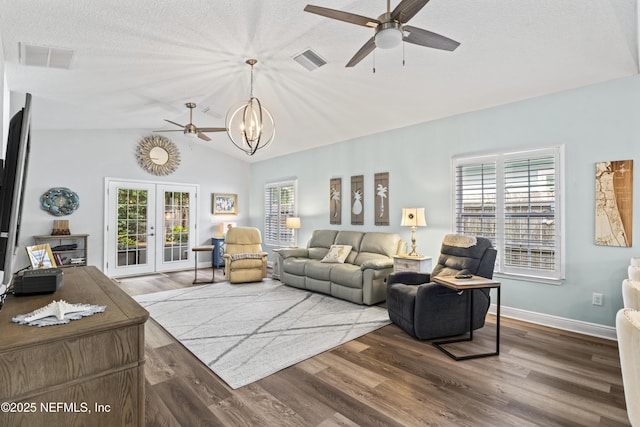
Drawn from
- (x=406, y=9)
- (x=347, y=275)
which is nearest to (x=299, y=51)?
(x=406, y=9)

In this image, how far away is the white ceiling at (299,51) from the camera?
2.65 metres

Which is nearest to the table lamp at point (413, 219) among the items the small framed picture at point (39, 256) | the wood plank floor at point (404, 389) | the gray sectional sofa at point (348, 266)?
the gray sectional sofa at point (348, 266)

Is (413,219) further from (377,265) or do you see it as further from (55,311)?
(55,311)

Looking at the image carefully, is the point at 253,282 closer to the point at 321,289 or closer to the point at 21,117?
the point at 321,289

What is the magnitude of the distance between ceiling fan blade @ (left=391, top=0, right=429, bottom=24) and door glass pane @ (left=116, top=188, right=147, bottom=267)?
6536 mm

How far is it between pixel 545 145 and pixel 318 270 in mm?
3449

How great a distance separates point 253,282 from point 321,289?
5.38 feet

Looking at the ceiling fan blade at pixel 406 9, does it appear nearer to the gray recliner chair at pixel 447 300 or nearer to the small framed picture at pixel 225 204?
the gray recliner chair at pixel 447 300

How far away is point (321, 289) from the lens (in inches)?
202

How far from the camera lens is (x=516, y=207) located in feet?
13.3

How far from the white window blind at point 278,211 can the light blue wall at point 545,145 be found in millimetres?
2091

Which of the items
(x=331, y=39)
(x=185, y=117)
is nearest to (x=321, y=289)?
(x=331, y=39)

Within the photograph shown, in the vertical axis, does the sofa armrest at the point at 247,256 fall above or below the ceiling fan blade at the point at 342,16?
below

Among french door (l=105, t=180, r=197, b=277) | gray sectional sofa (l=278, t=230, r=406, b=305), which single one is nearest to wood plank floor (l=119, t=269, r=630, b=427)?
gray sectional sofa (l=278, t=230, r=406, b=305)
